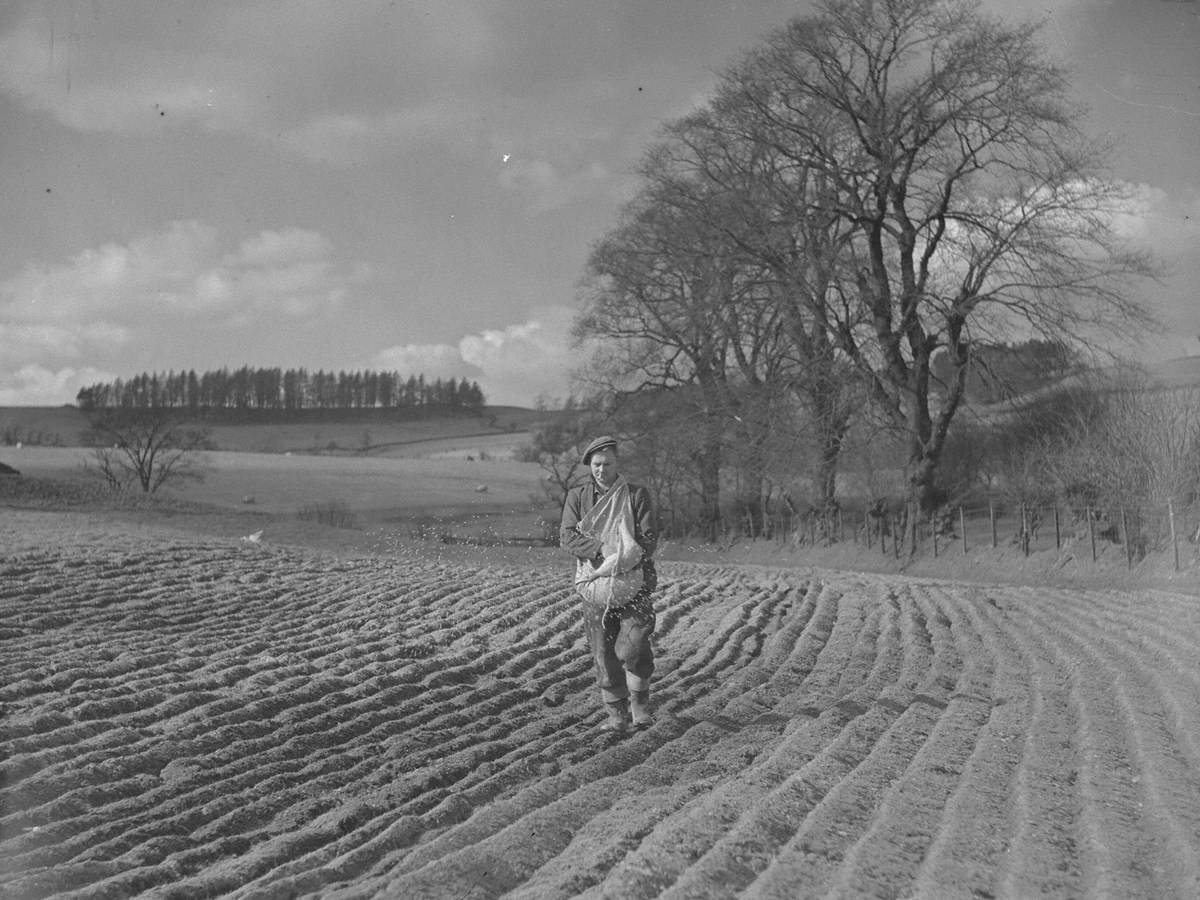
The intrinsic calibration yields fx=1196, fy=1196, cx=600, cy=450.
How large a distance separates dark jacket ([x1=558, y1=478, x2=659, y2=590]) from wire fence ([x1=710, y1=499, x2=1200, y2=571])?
1607 centimetres

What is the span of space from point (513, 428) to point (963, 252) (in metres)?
28.6

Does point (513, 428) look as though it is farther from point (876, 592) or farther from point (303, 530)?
point (876, 592)

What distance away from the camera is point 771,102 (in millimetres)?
29484

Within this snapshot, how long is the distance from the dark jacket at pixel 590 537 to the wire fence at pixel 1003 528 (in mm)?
16067

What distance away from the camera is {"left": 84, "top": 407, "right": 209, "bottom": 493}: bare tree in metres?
49.5

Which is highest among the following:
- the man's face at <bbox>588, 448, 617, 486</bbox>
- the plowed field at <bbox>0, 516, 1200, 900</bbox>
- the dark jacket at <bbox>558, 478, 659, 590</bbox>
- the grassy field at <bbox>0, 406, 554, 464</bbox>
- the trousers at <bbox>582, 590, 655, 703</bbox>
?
the grassy field at <bbox>0, 406, 554, 464</bbox>

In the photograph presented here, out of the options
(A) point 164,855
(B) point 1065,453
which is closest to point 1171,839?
(A) point 164,855

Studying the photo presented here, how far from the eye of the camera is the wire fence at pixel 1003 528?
2184 cm

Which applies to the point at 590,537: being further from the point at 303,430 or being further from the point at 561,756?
the point at 303,430

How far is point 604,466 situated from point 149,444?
46.0 meters

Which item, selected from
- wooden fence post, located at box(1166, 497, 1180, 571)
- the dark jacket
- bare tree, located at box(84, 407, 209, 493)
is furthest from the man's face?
bare tree, located at box(84, 407, 209, 493)

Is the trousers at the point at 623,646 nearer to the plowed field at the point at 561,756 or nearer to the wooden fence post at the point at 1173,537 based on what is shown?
the plowed field at the point at 561,756

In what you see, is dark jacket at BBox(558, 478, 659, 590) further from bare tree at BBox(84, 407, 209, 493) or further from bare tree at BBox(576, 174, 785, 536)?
bare tree at BBox(84, 407, 209, 493)

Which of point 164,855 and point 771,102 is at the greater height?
point 771,102
